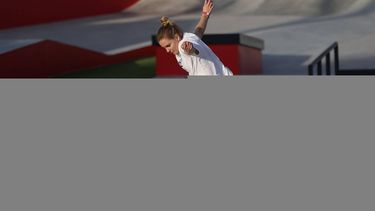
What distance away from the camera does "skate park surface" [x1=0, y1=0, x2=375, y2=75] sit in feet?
50.3

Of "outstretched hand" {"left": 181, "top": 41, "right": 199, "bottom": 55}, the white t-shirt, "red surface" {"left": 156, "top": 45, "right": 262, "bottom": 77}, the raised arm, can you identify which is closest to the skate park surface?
"red surface" {"left": 156, "top": 45, "right": 262, "bottom": 77}

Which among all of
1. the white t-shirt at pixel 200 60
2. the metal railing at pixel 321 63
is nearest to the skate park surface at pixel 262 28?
the metal railing at pixel 321 63

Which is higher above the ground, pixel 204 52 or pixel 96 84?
pixel 204 52

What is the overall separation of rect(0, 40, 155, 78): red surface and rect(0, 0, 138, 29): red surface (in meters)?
4.80

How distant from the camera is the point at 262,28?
1872 cm

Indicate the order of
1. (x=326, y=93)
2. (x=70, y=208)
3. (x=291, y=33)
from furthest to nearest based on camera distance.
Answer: (x=291, y=33) → (x=70, y=208) → (x=326, y=93)

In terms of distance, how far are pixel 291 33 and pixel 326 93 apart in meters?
13.9

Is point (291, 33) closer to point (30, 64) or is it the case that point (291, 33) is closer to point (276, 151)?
point (30, 64)

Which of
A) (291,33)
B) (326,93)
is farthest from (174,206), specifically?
(291,33)

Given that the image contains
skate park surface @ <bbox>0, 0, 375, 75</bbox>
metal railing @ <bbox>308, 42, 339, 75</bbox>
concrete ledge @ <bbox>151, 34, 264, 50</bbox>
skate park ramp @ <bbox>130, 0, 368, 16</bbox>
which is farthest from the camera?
skate park ramp @ <bbox>130, 0, 368, 16</bbox>

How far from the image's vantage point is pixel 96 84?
4.38 metres

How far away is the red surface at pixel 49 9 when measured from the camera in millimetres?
19484

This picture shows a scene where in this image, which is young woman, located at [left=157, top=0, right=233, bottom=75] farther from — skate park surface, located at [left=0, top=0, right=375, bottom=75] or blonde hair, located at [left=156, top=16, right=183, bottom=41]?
skate park surface, located at [left=0, top=0, right=375, bottom=75]

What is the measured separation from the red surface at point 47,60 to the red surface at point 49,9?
15.7ft
